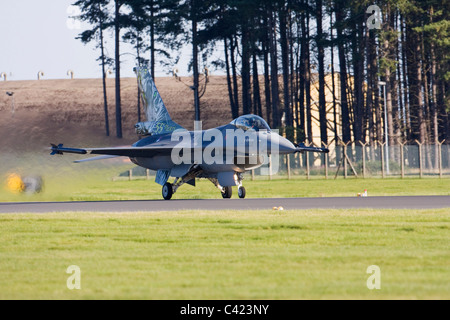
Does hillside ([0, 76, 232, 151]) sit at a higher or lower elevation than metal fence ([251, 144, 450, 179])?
higher

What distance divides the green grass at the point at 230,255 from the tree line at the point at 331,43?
3548 cm

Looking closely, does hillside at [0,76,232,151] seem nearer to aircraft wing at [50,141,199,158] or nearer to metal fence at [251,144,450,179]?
metal fence at [251,144,450,179]

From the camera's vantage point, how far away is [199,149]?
97.9ft

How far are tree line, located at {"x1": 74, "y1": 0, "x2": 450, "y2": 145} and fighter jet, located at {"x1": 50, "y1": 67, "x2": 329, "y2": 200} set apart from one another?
67.8 ft

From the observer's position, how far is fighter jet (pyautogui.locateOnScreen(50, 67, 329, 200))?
27859 mm

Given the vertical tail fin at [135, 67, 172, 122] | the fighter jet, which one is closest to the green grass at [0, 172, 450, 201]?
the fighter jet

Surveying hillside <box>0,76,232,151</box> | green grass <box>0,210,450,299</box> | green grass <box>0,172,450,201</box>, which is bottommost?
green grass <box>0,172,450,201</box>

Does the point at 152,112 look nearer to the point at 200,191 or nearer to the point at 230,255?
the point at 200,191

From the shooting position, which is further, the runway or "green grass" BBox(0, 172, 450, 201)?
"green grass" BBox(0, 172, 450, 201)

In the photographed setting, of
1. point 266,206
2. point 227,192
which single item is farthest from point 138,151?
point 266,206

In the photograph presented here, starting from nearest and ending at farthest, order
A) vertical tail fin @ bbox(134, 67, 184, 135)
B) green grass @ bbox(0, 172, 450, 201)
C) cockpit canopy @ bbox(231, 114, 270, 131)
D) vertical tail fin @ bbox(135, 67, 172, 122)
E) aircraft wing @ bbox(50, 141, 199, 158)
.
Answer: cockpit canopy @ bbox(231, 114, 270, 131) → aircraft wing @ bbox(50, 141, 199, 158) → green grass @ bbox(0, 172, 450, 201) → vertical tail fin @ bbox(134, 67, 184, 135) → vertical tail fin @ bbox(135, 67, 172, 122)

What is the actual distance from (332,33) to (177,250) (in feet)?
187

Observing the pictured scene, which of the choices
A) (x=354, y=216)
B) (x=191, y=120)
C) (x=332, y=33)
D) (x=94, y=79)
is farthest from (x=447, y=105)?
(x=94, y=79)

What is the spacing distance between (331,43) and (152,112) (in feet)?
107
